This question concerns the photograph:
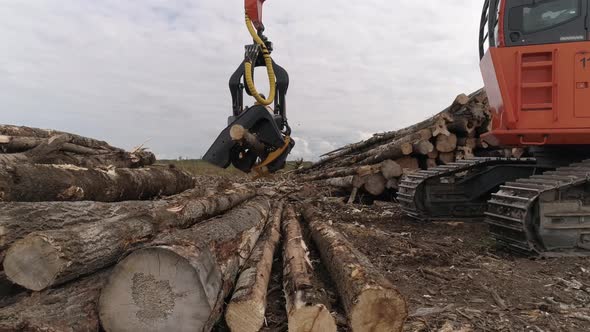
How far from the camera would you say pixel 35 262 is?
266 cm

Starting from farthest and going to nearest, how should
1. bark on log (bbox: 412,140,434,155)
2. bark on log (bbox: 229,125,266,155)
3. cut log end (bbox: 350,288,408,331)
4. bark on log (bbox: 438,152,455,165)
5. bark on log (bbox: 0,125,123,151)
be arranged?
bark on log (bbox: 438,152,455,165) < bark on log (bbox: 412,140,434,155) < bark on log (bbox: 229,125,266,155) < bark on log (bbox: 0,125,123,151) < cut log end (bbox: 350,288,408,331)

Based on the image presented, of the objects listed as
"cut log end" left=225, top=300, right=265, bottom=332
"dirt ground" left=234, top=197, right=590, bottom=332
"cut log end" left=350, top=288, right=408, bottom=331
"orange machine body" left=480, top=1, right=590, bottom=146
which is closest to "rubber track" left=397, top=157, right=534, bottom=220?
"dirt ground" left=234, top=197, right=590, bottom=332

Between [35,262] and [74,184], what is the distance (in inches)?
83.5

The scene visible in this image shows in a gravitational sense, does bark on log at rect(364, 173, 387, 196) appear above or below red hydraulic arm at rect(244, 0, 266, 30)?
below

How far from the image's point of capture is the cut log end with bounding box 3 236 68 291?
2.66m

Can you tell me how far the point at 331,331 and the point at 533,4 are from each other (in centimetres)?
446

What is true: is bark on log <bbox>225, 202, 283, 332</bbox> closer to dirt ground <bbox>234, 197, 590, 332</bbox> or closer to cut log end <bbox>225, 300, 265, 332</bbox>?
cut log end <bbox>225, 300, 265, 332</bbox>

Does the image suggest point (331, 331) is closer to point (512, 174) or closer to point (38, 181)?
point (38, 181)

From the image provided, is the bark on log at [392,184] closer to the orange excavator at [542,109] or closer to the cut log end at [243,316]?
the orange excavator at [542,109]

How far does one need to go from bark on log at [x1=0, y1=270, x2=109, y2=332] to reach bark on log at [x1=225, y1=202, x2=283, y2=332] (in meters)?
0.75

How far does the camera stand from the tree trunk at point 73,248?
2.66 m

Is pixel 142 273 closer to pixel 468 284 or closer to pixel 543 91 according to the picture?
pixel 468 284

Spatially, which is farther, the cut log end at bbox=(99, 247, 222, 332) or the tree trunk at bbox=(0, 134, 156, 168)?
the tree trunk at bbox=(0, 134, 156, 168)

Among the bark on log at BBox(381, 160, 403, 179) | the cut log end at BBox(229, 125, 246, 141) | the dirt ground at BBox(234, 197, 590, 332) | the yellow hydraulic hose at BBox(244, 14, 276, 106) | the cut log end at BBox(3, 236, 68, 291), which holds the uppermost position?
the yellow hydraulic hose at BBox(244, 14, 276, 106)
